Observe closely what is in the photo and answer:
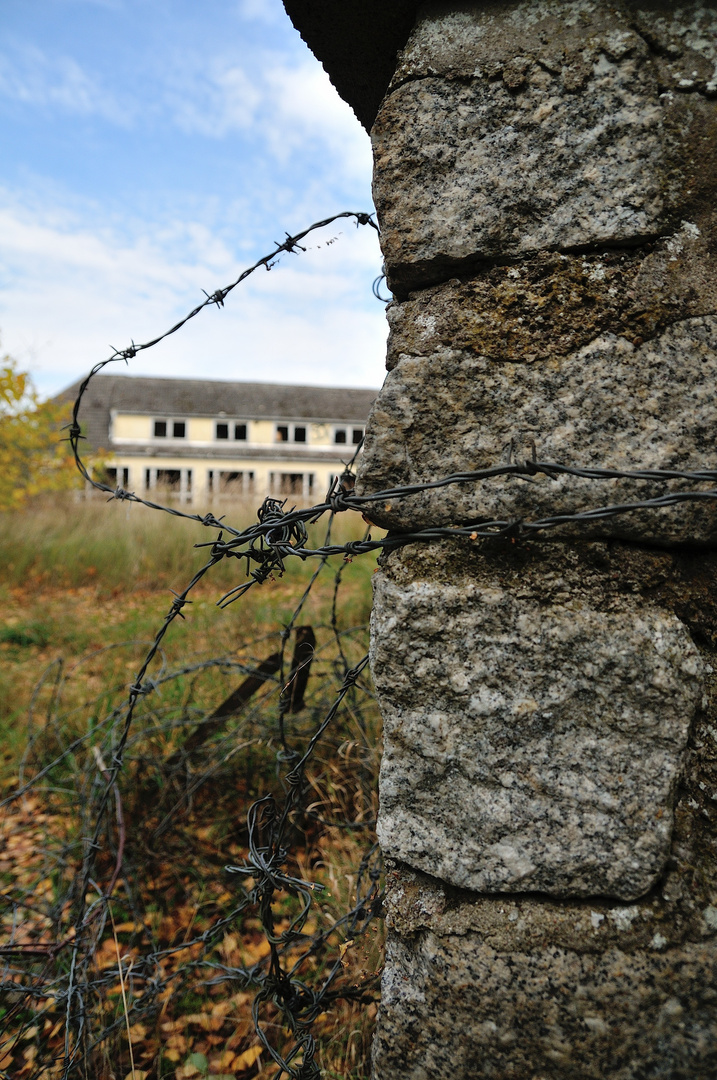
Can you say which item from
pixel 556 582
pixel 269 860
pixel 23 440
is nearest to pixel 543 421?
pixel 556 582

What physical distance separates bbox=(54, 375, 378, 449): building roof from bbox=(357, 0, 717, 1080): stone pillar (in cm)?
2514

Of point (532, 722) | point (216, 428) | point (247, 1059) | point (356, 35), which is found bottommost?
point (247, 1059)

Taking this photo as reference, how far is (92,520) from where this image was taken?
8.86 meters

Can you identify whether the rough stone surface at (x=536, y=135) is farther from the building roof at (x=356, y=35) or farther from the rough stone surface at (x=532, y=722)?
the rough stone surface at (x=532, y=722)

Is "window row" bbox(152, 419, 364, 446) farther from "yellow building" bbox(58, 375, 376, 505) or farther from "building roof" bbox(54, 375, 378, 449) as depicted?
"building roof" bbox(54, 375, 378, 449)

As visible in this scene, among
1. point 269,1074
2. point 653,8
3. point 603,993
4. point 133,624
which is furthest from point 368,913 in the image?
point 133,624

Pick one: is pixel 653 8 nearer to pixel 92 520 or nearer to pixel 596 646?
pixel 596 646

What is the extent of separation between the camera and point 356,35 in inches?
50.3

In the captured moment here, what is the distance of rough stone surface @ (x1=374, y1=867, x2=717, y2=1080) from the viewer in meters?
0.98

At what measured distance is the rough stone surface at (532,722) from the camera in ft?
3.26

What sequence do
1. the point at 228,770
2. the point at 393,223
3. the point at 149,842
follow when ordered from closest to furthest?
the point at 393,223, the point at 149,842, the point at 228,770

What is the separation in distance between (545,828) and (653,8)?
139 centimetres

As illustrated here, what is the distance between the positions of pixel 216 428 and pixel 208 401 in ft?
4.56

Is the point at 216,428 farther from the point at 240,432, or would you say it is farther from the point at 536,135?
the point at 536,135
